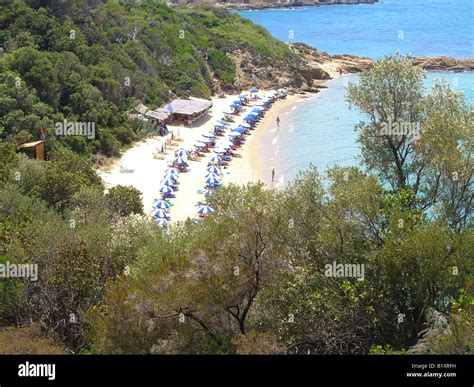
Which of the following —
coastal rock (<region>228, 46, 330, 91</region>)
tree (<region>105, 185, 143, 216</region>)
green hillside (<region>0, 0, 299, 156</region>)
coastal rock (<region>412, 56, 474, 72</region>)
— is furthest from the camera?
coastal rock (<region>412, 56, 474, 72</region>)

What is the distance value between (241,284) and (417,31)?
353 ft

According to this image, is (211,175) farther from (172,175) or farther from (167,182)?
(167,182)

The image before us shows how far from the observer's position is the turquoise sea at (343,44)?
43688mm

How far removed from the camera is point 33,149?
31.5 meters

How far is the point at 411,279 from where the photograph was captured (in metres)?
13.6

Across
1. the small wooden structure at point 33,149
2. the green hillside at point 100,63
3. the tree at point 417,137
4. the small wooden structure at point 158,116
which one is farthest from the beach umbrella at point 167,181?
the tree at point 417,137

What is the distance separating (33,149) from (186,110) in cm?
1905

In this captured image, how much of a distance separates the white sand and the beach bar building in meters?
1.43

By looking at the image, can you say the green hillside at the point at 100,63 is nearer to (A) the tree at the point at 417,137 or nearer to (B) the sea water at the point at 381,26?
(A) the tree at the point at 417,137

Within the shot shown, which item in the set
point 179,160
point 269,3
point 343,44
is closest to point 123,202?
point 179,160

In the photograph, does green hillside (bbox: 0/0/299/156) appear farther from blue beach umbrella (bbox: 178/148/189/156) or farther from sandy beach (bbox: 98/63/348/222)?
blue beach umbrella (bbox: 178/148/189/156)

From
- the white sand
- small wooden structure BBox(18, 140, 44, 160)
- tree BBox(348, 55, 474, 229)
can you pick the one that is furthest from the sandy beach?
tree BBox(348, 55, 474, 229)


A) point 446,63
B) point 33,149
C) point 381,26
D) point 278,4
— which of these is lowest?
point 33,149

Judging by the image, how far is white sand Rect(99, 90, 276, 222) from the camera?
32031 mm
